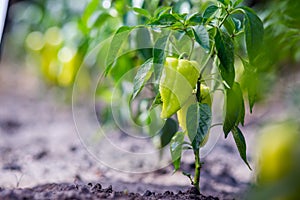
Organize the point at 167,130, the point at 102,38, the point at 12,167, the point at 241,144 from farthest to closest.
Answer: the point at 102,38
the point at 12,167
the point at 167,130
the point at 241,144

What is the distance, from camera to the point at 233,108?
2.88 feet

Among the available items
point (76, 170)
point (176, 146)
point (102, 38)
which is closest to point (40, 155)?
point (76, 170)

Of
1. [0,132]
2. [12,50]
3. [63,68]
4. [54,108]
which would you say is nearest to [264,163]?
[0,132]

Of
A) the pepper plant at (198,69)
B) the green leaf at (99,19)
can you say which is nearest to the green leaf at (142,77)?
the pepper plant at (198,69)

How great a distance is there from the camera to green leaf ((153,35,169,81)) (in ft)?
2.76

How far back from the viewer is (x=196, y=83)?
35.2 inches

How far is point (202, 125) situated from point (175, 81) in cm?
10

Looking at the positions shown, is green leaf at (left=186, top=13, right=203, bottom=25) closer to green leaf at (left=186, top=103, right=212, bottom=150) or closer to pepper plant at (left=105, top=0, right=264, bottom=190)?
pepper plant at (left=105, top=0, right=264, bottom=190)

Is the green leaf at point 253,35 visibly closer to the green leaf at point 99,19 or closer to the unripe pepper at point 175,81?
the unripe pepper at point 175,81

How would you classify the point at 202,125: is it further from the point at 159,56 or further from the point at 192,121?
the point at 159,56

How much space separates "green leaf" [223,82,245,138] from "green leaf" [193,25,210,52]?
140 mm

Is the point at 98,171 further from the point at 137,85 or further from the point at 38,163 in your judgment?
the point at 137,85

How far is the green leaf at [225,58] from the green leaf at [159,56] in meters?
0.10

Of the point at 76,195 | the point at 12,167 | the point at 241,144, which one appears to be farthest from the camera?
the point at 12,167
